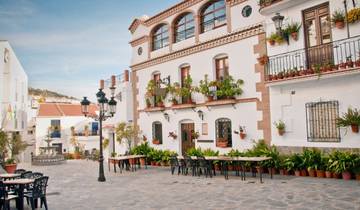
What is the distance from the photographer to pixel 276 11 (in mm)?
13070

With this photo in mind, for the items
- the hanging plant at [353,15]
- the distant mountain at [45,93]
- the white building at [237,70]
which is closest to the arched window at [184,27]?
the white building at [237,70]

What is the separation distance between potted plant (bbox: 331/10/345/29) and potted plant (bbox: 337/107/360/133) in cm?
281

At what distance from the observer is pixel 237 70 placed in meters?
15.0

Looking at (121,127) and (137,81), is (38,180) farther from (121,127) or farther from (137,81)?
(137,81)

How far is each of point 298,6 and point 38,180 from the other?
1050 centimetres

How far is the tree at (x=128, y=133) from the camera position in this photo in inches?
765

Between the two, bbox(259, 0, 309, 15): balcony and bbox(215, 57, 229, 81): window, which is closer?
bbox(259, 0, 309, 15): balcony

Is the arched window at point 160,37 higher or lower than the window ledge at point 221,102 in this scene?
higher

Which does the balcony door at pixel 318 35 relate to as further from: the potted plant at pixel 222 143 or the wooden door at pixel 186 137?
the wooden door at pixel 186 137

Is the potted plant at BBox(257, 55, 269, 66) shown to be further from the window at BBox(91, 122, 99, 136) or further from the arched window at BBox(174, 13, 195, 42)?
the window at BBox(91, 122, 99, 136)

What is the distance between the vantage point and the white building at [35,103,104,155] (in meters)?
35.2

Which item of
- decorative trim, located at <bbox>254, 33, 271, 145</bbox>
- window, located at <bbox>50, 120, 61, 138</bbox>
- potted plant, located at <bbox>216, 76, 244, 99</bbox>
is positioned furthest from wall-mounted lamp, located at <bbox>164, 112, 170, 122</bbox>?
window, located at <bbox>50, 120, 61, 138</bbox>

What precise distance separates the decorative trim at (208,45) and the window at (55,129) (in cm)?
1925

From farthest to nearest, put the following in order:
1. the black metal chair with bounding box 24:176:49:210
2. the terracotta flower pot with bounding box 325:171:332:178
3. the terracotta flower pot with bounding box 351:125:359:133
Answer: the terracotta flower pot with bounding box 325:171:332:178, the terracotta flower pot with bounding box 351:125:359:133, the black metal chair with bounding box 24:176:49:210
